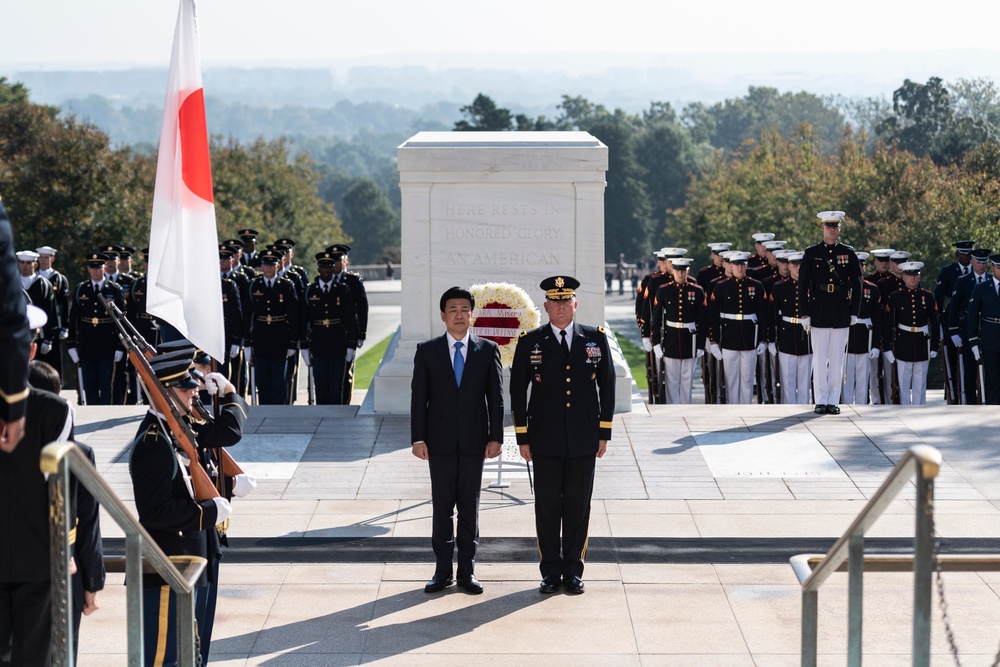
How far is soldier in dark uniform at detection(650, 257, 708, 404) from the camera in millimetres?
13664

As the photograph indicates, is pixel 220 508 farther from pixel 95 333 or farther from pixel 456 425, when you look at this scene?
pixel 95 333

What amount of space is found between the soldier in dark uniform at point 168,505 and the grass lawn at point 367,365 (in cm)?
1805

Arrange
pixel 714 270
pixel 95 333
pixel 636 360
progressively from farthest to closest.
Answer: pixel 636 360 < pixel 714 270 < pixel 95 333

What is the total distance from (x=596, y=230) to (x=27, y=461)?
26.1 feet

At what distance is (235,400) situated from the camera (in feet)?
19.3

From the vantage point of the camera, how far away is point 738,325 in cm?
1366

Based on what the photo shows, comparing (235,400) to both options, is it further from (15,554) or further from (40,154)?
(40,154)

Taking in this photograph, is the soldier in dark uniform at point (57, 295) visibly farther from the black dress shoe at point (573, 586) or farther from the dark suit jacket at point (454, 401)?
the black dress shoe at point (573, 586)

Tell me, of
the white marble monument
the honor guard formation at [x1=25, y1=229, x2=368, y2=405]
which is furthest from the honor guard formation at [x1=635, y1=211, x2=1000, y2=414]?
the honor guard formation at [x1=25, y1=229, x2=368, y2=405]

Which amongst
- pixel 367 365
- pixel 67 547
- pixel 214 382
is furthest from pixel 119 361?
pixel 367 365

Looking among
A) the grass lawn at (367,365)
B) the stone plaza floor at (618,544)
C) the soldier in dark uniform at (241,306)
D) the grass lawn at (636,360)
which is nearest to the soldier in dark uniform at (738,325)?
the stone plaza floor at (618,544)

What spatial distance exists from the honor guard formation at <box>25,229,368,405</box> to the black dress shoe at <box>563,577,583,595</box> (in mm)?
6810

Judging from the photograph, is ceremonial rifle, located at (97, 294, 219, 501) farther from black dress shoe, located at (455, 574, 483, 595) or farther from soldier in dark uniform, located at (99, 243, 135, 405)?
soldier in dark uniform, located at (99, 243, 135, 405)

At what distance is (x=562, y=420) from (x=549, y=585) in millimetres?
886
